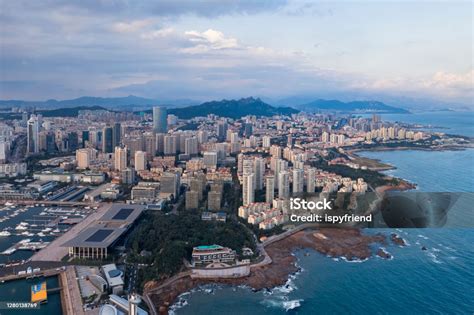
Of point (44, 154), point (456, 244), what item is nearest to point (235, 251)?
point (456, 244)

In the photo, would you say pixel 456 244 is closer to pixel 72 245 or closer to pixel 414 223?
pixel 414 223

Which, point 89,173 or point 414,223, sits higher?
point 414,223

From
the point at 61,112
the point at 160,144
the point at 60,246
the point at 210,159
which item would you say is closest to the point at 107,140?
the point at 160,144

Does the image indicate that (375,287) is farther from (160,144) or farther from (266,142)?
(266,142)

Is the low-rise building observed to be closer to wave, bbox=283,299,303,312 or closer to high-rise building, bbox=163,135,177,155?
wave, bbox=283,299,303,312

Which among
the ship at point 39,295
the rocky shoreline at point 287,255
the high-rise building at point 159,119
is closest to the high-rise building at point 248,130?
the high-rise building at point 159,119

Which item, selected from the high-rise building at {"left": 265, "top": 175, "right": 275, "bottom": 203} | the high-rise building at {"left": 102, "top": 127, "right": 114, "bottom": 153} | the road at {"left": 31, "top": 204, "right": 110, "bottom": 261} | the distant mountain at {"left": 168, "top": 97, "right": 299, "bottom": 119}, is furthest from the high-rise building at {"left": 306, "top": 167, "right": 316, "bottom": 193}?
the distant mountain at {"left": 168, "top": 97, "right": 299, "bottom": 119}

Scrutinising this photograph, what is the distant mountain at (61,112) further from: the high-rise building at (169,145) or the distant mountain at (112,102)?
the high-rise building at (169,145)
